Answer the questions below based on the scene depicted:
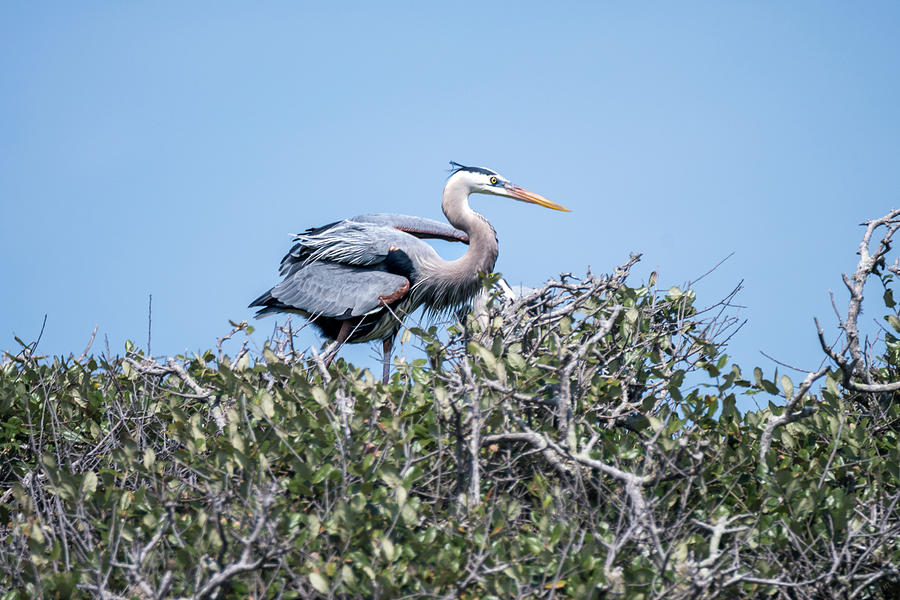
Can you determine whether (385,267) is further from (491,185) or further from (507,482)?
(507,482)

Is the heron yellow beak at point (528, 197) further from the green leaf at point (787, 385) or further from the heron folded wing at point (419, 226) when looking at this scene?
the green leaf at point (787, 385)

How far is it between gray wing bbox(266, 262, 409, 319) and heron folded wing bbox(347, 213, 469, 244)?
647 millimetres

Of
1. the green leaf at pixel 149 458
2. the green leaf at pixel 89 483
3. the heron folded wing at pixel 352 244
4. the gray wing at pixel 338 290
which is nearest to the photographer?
the green leaf at pixel 89 483

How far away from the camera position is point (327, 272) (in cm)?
820

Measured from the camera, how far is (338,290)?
318 inches

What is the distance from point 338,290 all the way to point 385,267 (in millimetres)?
493

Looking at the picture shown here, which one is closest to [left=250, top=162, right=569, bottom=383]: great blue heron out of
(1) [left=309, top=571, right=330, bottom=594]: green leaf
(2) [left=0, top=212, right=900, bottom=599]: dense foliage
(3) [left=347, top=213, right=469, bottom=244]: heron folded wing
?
(3) [left=347, top=213, right=469, bottom=244]: heron folded wing

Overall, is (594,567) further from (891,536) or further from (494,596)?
(891,536)

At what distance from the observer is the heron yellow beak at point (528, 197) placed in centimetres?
884

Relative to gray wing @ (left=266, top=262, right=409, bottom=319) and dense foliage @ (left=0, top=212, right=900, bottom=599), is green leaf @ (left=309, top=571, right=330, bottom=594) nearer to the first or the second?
dense foliage @ (left=0, top=212, right=900, bottom=599)

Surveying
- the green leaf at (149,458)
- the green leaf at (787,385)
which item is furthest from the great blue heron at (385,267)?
the green leaf at (787,385)

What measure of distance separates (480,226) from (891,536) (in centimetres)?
601

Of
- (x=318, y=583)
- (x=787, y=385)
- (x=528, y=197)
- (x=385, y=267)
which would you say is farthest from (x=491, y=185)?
(x=318, y=583)

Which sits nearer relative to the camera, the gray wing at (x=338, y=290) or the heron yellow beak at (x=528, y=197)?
the gray wing at (x=338, y=290)
